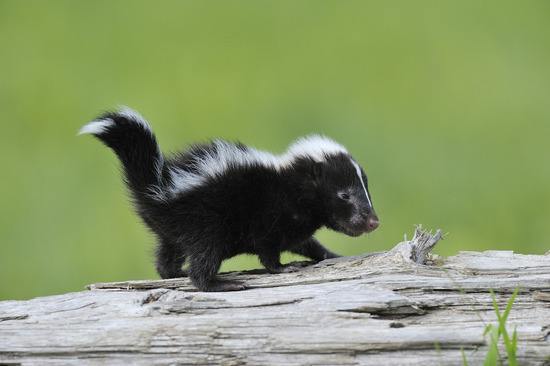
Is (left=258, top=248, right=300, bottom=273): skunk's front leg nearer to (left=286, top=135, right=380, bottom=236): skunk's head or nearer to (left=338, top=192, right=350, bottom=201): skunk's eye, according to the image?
(left=286, top=135, right=380, bottom=236): skunk's head

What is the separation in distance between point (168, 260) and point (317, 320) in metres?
1.97

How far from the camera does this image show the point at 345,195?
19.4 ft

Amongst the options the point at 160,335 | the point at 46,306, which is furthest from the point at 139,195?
the point at 160,335

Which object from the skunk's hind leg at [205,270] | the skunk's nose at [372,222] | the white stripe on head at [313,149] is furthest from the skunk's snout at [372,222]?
the skunk's hind leg at [205,270]

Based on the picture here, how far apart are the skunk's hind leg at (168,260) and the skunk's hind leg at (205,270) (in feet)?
1.90

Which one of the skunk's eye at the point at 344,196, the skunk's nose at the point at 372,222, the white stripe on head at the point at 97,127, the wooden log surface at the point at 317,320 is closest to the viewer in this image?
the wooden log surface at the point at 317,320

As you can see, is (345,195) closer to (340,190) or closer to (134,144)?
(340,190)

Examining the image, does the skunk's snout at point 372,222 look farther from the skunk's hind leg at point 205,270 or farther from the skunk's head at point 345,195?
the skunk's hind leg at point 205,270

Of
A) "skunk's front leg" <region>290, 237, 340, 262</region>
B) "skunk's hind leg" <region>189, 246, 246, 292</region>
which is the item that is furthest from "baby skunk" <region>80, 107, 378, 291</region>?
"skunk's front leg" <region>290, 237, 340, 262</region>

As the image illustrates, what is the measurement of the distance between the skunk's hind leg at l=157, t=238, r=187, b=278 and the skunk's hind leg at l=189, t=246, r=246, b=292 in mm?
580

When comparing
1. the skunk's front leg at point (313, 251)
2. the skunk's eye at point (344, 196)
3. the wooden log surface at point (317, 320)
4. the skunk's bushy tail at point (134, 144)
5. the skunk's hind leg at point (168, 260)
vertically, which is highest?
the skunk's bushy tail at point (134, 144)

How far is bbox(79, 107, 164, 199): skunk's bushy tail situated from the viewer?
5.72 meters

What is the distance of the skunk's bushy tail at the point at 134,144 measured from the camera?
18.8 ft

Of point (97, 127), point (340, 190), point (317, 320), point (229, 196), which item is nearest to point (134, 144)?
point (97, 127)
